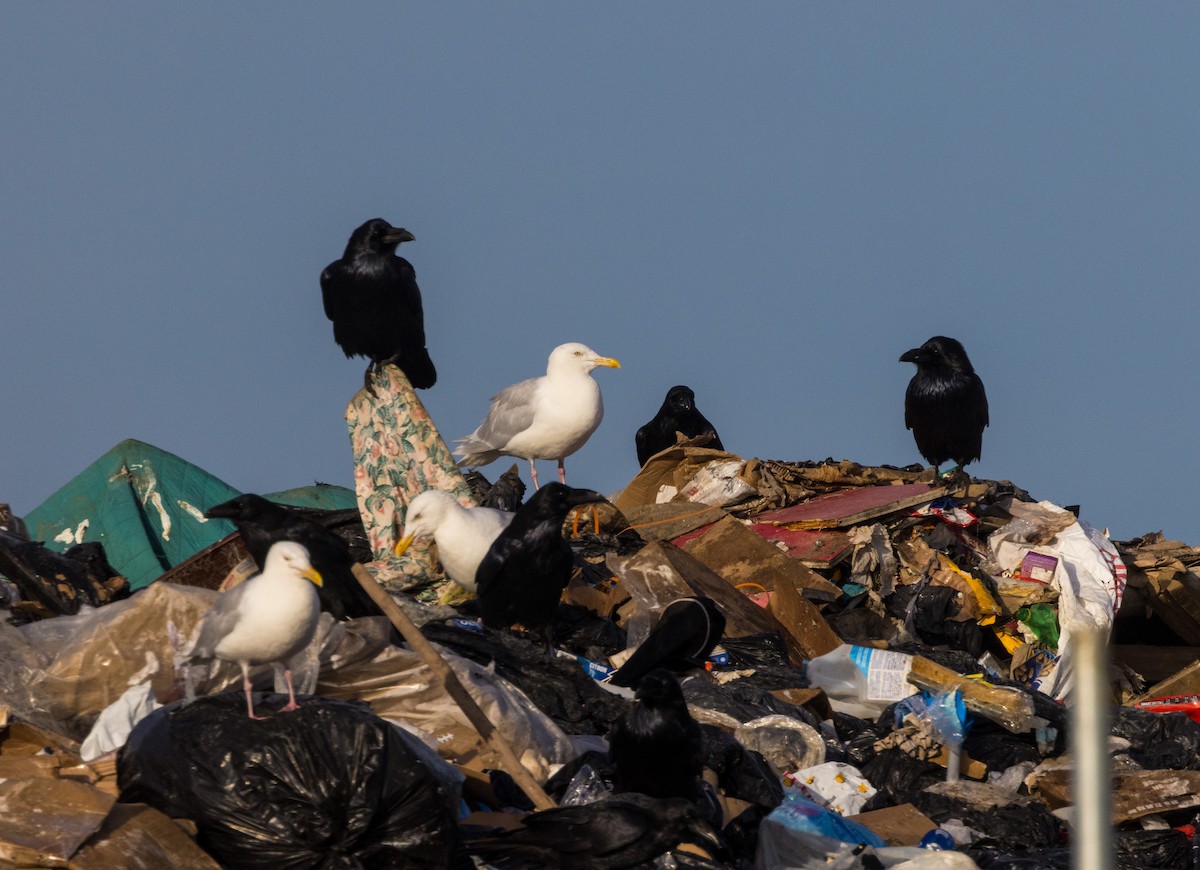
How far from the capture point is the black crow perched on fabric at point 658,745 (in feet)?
16.3

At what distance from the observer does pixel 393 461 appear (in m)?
8.37

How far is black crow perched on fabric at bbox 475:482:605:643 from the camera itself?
22.9ft

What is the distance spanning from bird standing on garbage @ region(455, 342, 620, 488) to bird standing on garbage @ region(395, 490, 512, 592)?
169 cm

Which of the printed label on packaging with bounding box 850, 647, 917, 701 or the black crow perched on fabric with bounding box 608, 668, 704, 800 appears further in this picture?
the printed label on packaging with bounding box 850, 647, 917, 701

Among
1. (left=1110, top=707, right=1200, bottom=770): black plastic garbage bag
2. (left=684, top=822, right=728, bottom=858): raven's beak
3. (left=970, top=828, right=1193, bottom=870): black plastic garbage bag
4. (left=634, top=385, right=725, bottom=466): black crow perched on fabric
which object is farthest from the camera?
(left=634, top=385, right=725, bottom=466): black crow perched on fabric

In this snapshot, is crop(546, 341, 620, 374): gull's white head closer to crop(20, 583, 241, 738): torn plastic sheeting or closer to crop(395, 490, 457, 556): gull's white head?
crop(395, 490, 457, 556): gull's white head

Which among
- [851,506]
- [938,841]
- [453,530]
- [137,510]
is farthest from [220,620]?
[851,506]

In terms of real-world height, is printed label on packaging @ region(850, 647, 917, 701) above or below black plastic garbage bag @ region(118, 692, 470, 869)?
above

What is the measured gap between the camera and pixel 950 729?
21.8 ft

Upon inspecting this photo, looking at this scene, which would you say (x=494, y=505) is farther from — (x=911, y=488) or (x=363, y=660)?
(x=363, y=660)

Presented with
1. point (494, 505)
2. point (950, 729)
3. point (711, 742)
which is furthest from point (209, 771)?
point (494, 505)

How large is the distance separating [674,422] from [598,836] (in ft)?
30.2

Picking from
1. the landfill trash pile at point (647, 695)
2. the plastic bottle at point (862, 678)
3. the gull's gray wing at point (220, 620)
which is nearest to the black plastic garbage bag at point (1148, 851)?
the landfill trash pile at point (647, 695)

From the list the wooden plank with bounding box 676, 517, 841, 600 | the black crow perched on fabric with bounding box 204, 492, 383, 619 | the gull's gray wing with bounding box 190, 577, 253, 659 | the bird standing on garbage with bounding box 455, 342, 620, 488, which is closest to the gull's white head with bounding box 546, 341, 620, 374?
the bird standing on garbage with bounding box 455, 342, 620, 488
